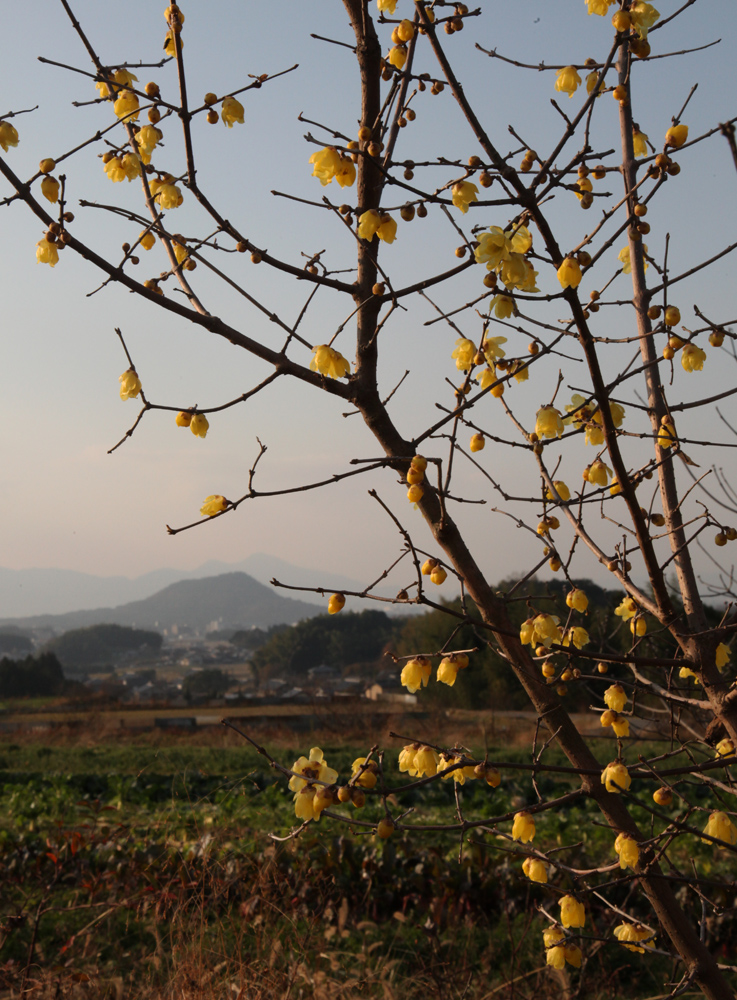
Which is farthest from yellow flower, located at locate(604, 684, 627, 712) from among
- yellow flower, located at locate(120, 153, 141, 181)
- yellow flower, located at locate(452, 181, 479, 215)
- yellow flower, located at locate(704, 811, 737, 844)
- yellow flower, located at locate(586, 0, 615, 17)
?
yellow flower, located at locate(120, 153, 141, 181)

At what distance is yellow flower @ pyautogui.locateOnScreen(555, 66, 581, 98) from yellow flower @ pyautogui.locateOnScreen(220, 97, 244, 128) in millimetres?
1018

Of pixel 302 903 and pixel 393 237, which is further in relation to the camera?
pixel 302 903

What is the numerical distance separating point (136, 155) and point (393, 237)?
0.93 meters

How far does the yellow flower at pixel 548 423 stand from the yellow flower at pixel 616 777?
90 cm

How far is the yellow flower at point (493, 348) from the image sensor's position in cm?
209

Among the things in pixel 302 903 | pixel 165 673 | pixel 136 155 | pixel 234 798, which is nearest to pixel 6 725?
pixel 234 798

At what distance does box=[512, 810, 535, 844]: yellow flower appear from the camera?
72.1 inches

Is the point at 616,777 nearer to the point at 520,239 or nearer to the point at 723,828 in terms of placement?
the point at 723,828

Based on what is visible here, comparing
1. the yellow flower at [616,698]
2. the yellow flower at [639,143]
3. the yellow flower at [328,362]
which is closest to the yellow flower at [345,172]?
the yellow flower at [328,362]

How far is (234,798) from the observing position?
7.99 m

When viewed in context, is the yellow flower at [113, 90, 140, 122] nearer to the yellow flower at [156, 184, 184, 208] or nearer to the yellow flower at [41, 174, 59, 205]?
the yellow flower at [156, 184, 184, 208]

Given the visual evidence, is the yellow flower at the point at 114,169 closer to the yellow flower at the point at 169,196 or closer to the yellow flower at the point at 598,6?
the yellow flower at the point at 169,196

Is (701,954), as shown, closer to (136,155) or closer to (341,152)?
(341,152)

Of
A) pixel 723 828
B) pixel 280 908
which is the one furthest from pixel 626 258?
pixel 280 908
